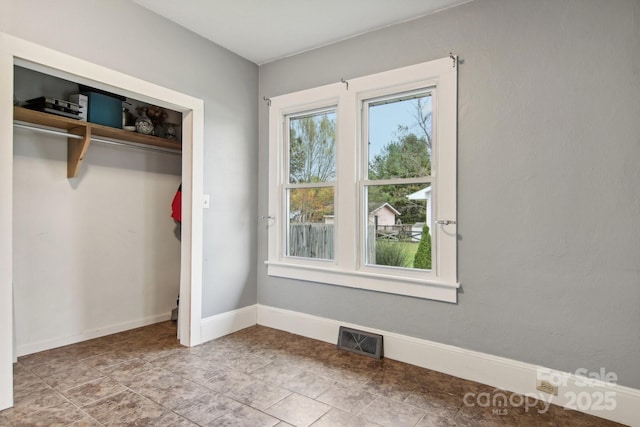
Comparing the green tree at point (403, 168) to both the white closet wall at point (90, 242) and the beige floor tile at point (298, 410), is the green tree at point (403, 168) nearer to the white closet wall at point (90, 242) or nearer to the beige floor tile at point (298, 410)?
the beige floor tile at point (298, 410)

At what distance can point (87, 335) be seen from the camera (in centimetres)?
307

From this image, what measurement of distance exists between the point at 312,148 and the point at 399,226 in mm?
1155

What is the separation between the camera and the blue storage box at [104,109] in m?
2.99

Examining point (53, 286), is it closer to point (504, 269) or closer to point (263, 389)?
point (263, 389)

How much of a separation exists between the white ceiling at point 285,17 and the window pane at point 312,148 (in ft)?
2.23

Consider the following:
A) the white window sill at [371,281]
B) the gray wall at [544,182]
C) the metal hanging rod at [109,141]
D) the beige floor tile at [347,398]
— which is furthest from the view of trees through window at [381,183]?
the metal hanging rod at [109,141]

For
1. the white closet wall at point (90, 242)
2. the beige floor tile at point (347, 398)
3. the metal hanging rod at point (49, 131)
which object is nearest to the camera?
the beige floor tile at point (347, 398)

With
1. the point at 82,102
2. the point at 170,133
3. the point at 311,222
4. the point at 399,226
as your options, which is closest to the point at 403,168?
the point at 399,226

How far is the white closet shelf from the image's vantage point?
2.58m

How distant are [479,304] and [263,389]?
5.18 ft

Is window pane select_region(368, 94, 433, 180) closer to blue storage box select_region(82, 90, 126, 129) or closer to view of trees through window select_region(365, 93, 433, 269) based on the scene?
view of trees through window select_region(365, 93, 433, 269)

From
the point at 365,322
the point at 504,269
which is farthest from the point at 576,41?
the point at 365,322

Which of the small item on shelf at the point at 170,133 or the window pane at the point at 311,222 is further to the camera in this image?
the small item on shelf at the point at 170,133

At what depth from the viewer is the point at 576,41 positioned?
2111 millimetres
